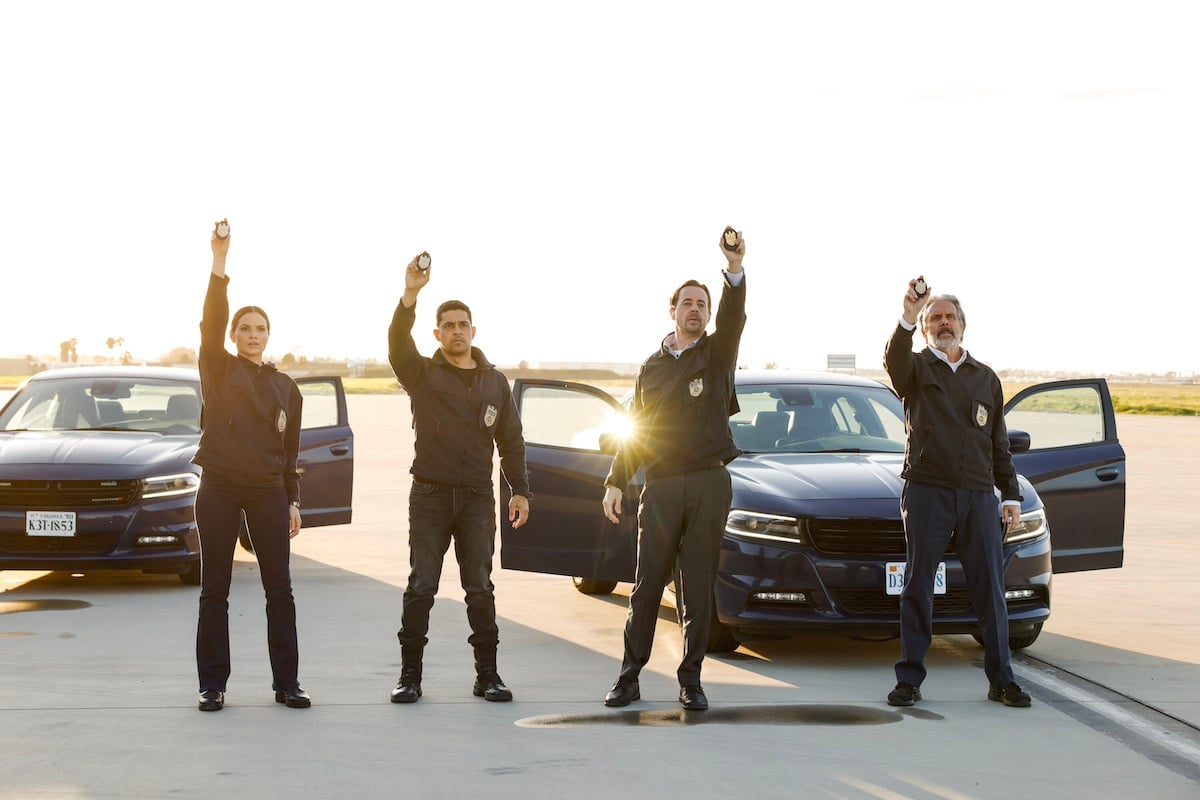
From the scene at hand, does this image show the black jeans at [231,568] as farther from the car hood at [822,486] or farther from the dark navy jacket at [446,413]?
the car hood at [822,486]

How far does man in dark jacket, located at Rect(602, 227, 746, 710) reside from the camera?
6605 millimetres

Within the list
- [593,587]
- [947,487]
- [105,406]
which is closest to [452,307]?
[947,487]

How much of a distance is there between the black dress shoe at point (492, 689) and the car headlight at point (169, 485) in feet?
12.8

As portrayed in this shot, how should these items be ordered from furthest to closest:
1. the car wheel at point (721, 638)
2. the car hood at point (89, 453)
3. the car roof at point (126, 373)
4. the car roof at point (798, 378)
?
1. the car roof at point (126, 373)
2. the car hood at point (89, 453)
3. the car roof at point (798, 378)
4. the car wheel at point (721, 638)

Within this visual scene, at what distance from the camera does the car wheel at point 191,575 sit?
10.1 m

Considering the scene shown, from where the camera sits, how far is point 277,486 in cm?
656

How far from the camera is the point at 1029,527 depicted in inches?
302

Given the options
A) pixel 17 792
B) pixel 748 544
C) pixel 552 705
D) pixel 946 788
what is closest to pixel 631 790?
pixel 946 788

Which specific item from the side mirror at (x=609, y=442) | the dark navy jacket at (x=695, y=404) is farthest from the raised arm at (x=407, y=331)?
the side mirror at (x=609, y=442)

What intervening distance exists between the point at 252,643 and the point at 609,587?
3.07 meters

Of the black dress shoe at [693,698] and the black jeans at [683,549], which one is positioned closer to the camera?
the black dress shoe at [693,698]

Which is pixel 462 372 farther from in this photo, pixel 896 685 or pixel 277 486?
pixel 896 685

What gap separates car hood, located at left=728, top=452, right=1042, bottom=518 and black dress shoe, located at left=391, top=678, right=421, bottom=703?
2.08 metres

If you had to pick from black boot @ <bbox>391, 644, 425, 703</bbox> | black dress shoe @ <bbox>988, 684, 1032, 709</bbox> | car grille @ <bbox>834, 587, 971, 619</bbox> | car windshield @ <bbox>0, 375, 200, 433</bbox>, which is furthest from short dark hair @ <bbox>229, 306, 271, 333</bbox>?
car windshield @ <bbox>0, 375, 200, 433</bbox>
